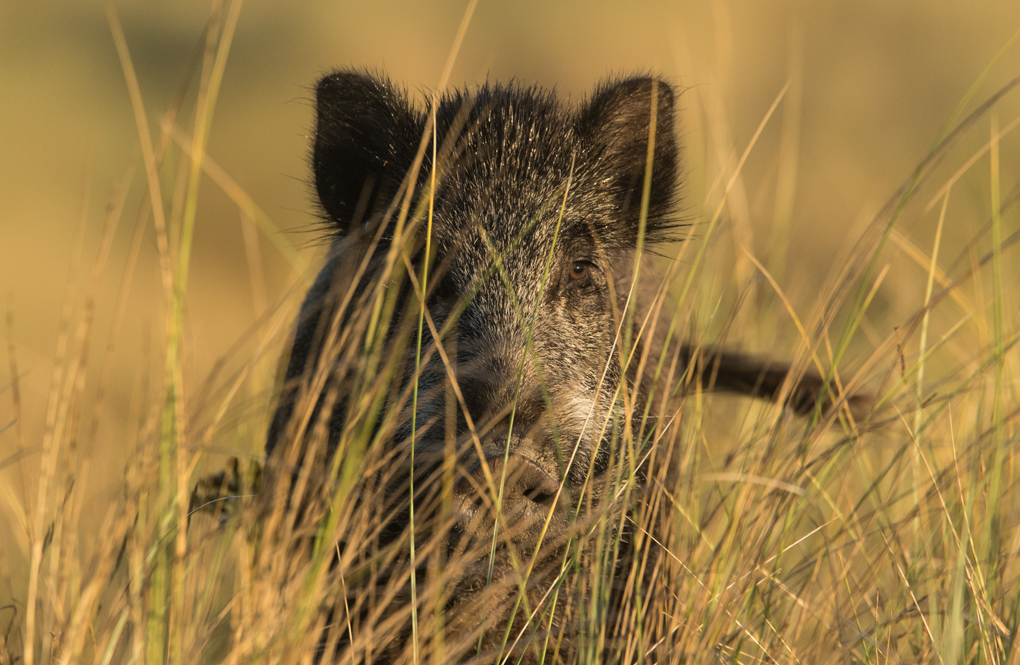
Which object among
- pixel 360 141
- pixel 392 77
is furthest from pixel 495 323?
pixel 392 77

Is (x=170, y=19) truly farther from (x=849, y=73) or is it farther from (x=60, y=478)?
(x=60, y=478)

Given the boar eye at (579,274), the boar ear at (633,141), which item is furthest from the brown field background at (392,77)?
the boar eye at (579,274)

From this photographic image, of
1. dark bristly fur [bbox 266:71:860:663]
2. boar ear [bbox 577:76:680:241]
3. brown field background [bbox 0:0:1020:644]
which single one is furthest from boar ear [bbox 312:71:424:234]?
brown field background [bbox 0:0:1020:644]

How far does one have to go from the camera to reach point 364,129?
3.03 m

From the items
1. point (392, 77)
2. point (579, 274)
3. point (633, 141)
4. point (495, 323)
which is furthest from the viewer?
point (392, 77)

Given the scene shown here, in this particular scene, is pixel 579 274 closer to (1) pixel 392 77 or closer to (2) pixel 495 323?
(2) pixel 495 323

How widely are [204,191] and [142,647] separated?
383 inches

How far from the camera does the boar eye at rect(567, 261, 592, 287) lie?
2.95 meters

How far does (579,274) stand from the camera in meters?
2.98

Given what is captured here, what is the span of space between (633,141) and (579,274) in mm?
532

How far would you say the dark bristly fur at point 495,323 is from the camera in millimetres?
2348

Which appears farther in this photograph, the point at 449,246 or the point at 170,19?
the point at 170,19

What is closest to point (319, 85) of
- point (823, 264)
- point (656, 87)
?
point (656, 87)

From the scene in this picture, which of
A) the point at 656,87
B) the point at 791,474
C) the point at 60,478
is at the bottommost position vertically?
the point at 60,478
